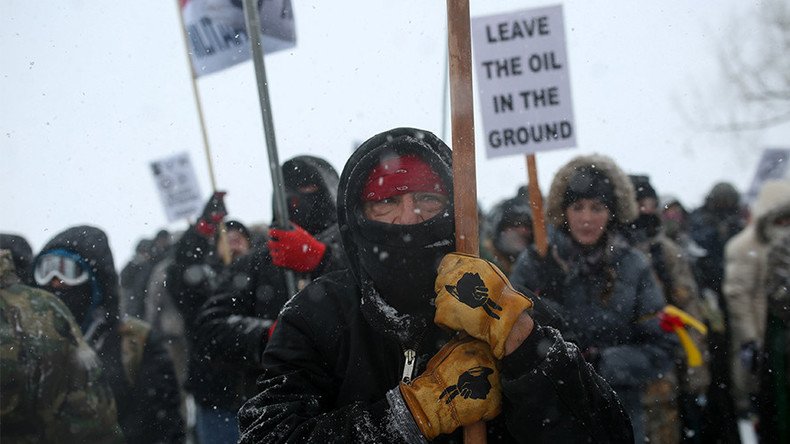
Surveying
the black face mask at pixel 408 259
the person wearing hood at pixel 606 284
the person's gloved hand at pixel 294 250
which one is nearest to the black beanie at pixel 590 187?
the person wearing hood at pixel 606 284

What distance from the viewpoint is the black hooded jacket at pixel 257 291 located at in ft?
12.2

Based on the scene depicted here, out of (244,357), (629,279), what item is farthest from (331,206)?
(629,279)

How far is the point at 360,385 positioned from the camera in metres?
2.12

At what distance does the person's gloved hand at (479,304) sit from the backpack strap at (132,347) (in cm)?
258

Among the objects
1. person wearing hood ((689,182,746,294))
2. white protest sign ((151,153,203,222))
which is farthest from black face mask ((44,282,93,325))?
white protest sign ((151,153,203,222))

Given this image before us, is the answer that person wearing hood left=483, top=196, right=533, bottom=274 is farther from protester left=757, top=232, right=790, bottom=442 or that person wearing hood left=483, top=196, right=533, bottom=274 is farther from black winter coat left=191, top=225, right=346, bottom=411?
black winter coat left=191, top=225, right=346, bottom=411

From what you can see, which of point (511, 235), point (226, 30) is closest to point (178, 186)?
point (511, 235)

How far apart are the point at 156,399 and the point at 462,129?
266 centimetres

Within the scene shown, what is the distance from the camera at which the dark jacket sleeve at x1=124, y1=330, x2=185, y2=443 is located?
4047mm

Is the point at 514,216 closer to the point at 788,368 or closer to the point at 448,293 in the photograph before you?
the point at 788,368

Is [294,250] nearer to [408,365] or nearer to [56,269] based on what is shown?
[56,269]

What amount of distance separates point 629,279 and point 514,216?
2335 millimetres

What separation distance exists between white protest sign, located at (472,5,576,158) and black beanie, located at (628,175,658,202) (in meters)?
0.58

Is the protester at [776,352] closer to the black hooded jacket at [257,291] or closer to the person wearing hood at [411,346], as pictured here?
the black hooded jacket at [257,291]
